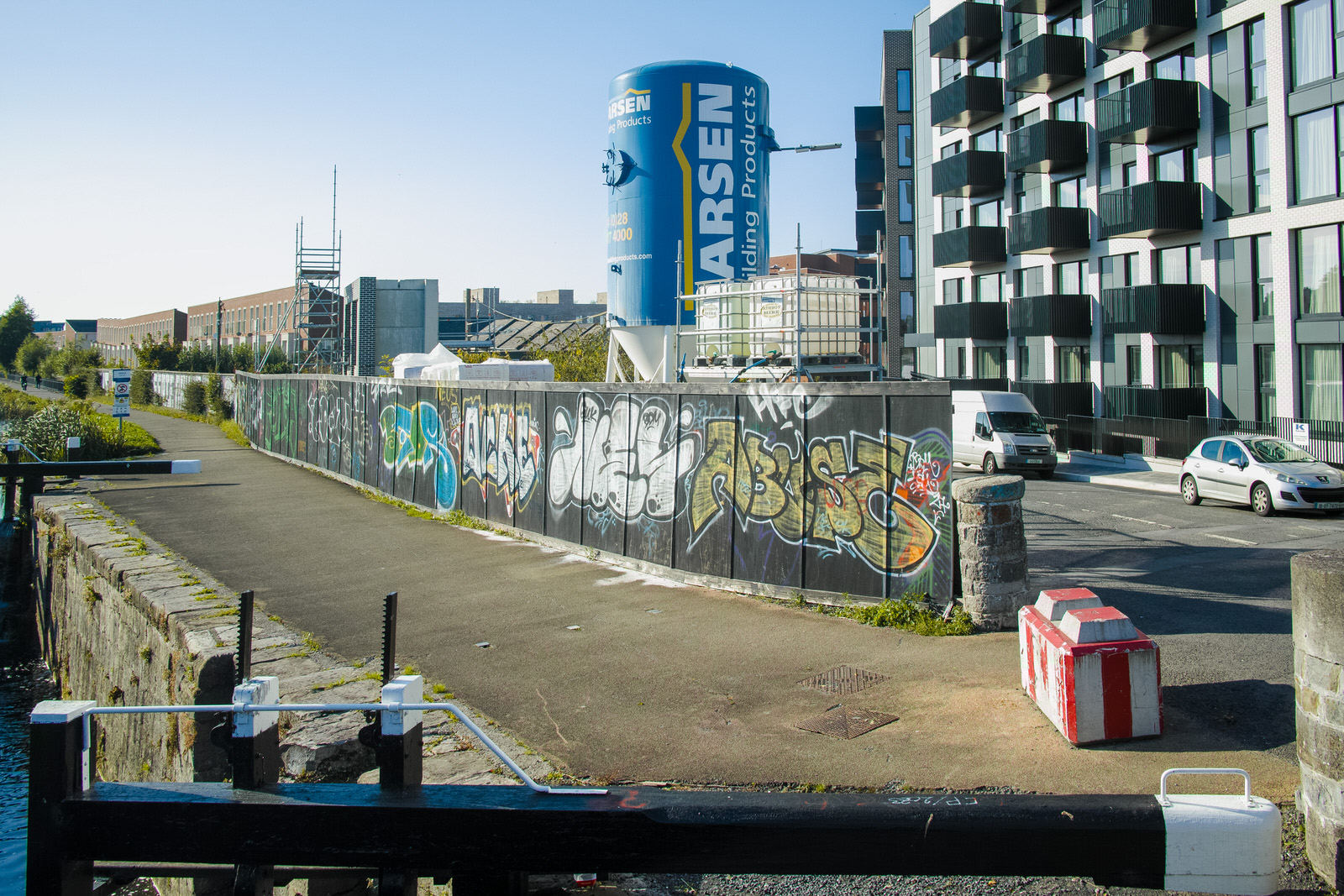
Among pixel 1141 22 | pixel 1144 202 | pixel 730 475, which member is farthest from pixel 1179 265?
pixel 730 475

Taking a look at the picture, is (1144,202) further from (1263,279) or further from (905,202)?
(905,202)

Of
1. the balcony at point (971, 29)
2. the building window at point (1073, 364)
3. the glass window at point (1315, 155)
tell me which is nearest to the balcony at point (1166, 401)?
the building window at point (1073, 364)

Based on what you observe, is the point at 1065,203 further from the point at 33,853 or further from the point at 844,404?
the point at 33,853

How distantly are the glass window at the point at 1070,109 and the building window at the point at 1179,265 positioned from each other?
6156 mm

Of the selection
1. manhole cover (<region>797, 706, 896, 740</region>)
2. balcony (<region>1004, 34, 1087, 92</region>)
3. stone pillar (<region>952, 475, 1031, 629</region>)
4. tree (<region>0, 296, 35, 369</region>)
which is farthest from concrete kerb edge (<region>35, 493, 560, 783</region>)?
tree (<region>0, 296, 35, 369</region>)

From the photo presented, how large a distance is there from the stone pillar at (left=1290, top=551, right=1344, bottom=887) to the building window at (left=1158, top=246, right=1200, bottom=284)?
27.1m

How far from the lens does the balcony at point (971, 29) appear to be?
35.4m

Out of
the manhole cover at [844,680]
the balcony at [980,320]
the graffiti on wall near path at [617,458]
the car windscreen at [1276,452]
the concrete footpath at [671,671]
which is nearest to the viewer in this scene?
the concrete footpath at [671,671]

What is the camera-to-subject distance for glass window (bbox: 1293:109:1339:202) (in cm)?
2345

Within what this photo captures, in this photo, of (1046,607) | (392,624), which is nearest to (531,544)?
(1046,607)

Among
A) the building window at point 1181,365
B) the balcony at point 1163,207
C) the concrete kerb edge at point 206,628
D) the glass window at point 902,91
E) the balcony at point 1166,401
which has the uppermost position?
the glass window at point 902,91

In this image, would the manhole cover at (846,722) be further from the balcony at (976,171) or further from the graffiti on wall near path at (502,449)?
the balcony at (976,171)

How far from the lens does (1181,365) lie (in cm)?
2873

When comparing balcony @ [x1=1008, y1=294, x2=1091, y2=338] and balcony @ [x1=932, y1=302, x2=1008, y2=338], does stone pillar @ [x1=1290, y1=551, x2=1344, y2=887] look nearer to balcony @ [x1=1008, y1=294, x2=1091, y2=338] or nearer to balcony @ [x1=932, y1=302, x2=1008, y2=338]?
balcony @ [x1=1008, y1=294, x2=1091, y2=338]
